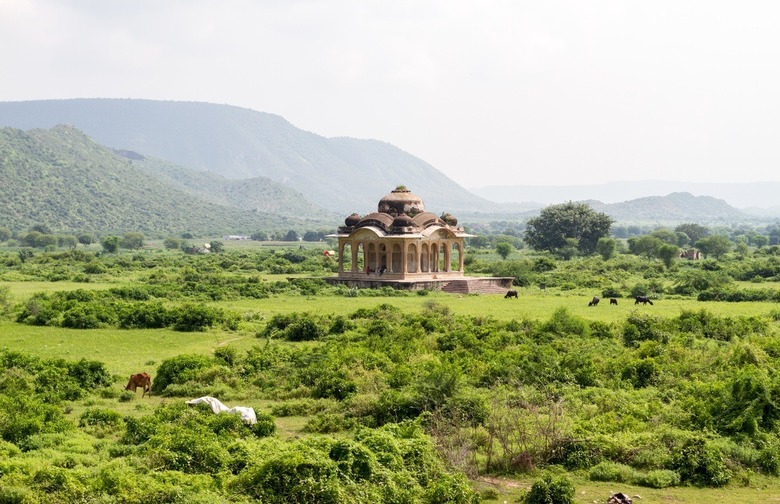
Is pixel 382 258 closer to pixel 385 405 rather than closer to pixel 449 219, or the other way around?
pixel 449 219

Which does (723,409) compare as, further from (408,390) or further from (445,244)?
(445,244)

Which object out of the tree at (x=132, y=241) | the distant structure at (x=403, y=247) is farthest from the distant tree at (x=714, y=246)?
the tree at (x=132, y=241)

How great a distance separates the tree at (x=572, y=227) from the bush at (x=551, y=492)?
240ft

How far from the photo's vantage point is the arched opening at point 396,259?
158 ft

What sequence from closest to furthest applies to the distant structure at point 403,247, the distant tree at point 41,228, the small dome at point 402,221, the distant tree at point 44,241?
the distant structure at point 403,247 → the small dome at point 402,221 → the distant tree at point 44,241 → the distant tree at point 41,228

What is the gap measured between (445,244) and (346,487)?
1568 inches

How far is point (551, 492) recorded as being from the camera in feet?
42.9

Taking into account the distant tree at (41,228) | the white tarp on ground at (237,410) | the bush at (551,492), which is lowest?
the distant tree at (41,228)

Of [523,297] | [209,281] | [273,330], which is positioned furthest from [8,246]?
[273,330]

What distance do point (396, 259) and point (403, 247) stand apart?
4.22 feet

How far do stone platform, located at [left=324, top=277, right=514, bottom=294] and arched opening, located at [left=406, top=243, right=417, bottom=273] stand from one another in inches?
95.9

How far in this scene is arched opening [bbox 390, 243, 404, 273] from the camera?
48.2 meters

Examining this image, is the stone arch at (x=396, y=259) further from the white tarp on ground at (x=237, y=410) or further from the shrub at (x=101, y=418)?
the shrub at (x=101, y=418)

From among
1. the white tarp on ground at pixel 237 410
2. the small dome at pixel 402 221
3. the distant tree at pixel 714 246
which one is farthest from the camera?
the distant tree at pixel 714 246
